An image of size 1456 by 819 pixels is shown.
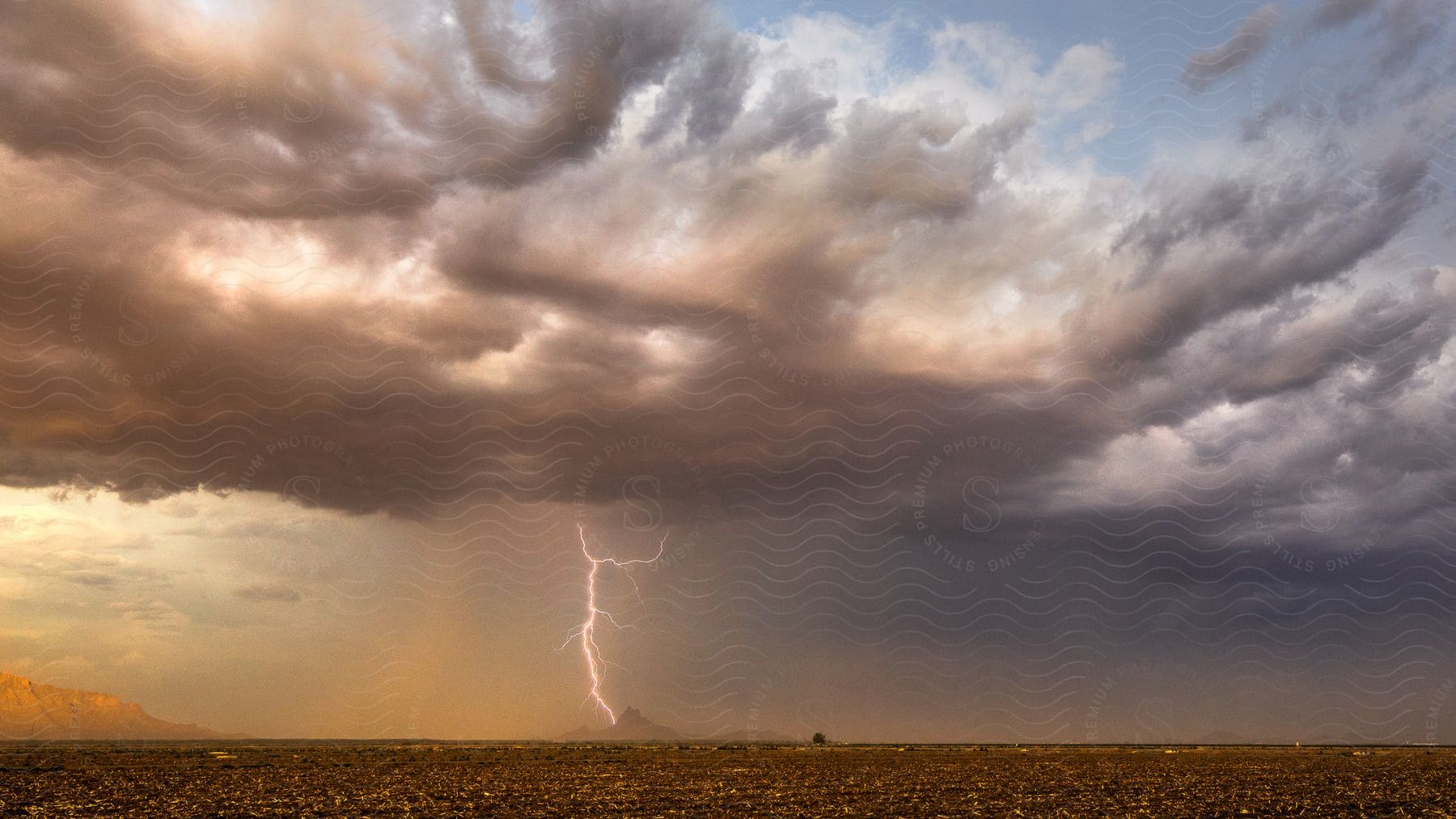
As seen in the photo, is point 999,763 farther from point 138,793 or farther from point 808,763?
point 138,793

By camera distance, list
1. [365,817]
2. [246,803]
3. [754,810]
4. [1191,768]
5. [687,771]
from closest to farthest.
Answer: [365,817] < [754,810] < [246,803] < [687,771] < [1191,768]

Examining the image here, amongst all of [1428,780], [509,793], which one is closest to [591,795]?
[509,793]

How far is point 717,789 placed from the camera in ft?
149

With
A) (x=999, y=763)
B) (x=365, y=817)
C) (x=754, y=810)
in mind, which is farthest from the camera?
(x=999, y=763)

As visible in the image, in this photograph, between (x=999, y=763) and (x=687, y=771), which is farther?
(x=999, y=763)

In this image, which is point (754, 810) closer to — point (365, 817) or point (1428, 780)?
point (365, 817)

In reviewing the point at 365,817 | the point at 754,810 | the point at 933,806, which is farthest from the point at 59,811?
the point at 933,806

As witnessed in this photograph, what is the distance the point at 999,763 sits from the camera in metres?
71.4

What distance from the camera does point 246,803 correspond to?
1511 inches

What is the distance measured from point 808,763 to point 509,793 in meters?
33.1

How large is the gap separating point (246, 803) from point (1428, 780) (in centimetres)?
6169

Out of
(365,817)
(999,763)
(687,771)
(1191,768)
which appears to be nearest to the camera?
(365,817)

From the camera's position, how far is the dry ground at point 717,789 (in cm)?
3619

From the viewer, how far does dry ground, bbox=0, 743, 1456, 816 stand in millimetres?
36188
